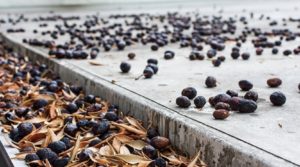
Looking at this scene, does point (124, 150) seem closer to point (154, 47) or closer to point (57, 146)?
point (57, 146)

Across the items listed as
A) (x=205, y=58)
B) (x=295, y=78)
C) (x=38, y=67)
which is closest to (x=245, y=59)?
(x=205, y=58)

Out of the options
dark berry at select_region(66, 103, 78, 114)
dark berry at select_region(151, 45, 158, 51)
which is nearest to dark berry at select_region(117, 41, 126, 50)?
dark berry at select_region(151, 45, 158, 51)

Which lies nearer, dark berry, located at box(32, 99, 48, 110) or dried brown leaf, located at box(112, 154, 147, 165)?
dried brown leaf, located at box(112, 154, 147, 165)

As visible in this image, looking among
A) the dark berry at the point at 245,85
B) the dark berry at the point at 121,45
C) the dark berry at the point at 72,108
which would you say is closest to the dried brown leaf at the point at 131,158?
the dark berry at the point at 72,108

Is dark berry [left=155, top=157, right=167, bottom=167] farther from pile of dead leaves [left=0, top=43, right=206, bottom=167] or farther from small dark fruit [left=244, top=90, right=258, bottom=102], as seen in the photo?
small dark fruit [left=244, top=90, right=258, bottom=102]

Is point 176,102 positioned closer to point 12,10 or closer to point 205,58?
point 205,58

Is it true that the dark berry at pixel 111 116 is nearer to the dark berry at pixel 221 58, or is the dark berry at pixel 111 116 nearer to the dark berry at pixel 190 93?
the dark berry at pixel 190 93
